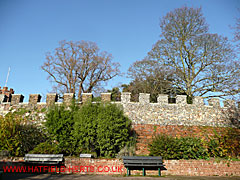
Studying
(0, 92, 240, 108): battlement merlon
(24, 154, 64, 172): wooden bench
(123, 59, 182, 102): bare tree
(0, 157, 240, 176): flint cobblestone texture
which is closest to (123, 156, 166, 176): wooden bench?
(0, 157, 240, 176): flint cobblestone texture

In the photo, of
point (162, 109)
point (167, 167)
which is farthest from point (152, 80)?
point (167, 167)

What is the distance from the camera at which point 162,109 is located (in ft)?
37.3

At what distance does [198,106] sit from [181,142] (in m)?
4.04

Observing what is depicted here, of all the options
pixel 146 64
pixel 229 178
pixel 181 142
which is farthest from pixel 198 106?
pixel 146 64

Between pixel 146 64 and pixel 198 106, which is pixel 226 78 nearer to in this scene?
pixel 198 106

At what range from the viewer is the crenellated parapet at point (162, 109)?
11141mm

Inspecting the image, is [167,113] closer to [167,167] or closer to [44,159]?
[167,167]

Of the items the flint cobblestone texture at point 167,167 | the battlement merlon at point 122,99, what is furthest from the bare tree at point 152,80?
the flint cobblestone texture at point 167,167

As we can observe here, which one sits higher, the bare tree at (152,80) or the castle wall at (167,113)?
the bare tree at (152,80)

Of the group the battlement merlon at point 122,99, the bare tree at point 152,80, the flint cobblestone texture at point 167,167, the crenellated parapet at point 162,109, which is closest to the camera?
the flint cobblestone texture at point 167,167

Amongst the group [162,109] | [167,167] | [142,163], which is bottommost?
[167,167]

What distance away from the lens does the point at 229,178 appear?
711 cm

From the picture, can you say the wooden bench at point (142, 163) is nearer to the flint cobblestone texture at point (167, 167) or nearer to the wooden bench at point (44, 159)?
the flint cobblestone texture at point (167, 167)

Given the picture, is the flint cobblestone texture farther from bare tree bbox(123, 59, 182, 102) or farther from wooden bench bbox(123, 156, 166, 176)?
bare tree bbox(123, 59, 182, 102)
